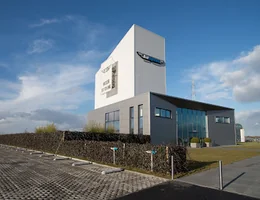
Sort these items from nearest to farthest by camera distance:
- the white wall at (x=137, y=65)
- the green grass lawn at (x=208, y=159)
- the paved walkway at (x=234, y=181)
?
the paved walkway at (x=234, y=181), the green grass lawn at (x=208, y=159), the white wall at (x=137, y=65)

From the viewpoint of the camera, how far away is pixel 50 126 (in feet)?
80.1

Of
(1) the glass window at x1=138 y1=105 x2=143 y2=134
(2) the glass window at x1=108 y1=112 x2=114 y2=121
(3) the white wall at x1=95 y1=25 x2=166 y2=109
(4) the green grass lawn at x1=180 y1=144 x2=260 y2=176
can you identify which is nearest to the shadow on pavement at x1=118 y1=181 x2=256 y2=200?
(4) the green grass lawn at x1=180 y1=144 x2=260 y2=176

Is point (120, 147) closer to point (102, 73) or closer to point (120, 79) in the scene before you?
point (120, 79)

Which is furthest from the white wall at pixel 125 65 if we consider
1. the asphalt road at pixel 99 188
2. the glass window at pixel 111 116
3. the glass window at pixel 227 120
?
the asphalt road at pixel 99 188

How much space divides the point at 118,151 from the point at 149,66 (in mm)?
26759

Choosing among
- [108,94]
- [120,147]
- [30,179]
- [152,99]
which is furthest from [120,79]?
[30,179]

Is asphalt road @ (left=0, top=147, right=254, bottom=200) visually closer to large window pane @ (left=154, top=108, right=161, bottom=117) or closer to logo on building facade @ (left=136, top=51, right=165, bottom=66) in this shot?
large window pane @ (left=154, top=108, right=161, bottom=117)

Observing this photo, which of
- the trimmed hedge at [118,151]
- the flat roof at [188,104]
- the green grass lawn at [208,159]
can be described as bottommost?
the green grass lawn at [208,159]

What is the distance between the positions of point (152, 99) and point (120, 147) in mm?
14810

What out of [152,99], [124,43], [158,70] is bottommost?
[152,99]

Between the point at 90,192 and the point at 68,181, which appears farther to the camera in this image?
the point at 68,181

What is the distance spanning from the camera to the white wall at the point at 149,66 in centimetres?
3403

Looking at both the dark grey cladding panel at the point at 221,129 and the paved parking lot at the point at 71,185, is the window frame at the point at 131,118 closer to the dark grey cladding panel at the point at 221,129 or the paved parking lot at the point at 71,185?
the dark grey cladding panel at the point at 221,129

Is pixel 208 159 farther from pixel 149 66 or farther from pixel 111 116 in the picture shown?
pixel 149 66
